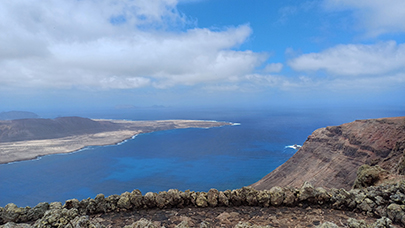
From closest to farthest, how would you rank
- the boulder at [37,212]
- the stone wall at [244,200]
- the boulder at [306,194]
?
the boulder at [37,212] < the stone wall at [244,200] < the boulder at [306,194]

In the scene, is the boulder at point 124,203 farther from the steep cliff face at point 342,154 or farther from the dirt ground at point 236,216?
the steep cliff face at point 342,154

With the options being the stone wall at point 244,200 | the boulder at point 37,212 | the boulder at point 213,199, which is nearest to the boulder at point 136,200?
the stone wall at point 244,200

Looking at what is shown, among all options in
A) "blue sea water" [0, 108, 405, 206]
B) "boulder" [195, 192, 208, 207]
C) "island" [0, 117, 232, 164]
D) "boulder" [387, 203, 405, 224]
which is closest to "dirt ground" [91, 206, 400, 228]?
"boulder" [195, 192, 208, 207]

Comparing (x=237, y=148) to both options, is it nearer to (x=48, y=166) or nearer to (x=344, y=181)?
(x=344, y=181)

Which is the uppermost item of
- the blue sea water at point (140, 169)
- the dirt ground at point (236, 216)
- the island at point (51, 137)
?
the dirt ground at point (236, 216)

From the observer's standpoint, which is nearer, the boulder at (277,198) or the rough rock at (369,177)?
Answer: the boulder at (277,198)

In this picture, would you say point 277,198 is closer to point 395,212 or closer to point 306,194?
point 306,194

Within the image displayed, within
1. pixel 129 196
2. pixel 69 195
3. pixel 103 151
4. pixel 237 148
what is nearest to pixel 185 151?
pixel 237 148
